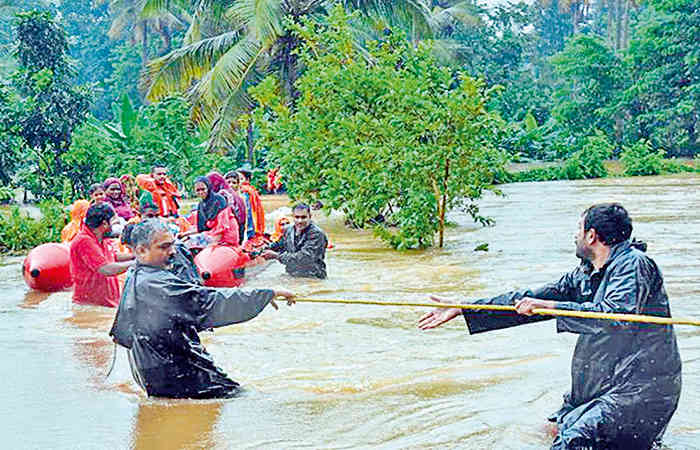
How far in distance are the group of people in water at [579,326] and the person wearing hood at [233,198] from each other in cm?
554

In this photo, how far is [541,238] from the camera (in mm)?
16719

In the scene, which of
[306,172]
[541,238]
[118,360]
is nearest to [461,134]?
[541,238]

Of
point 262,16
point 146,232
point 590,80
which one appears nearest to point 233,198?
point 146,232

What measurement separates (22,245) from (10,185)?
15.0ft

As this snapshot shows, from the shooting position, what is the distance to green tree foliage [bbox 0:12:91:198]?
2309 cm

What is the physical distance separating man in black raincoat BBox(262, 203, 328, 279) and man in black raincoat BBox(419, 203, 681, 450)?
7017 millimetres

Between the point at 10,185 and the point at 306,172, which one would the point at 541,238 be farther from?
the point at 10,185

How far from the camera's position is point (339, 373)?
26.1ft

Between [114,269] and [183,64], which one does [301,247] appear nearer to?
[114,269]

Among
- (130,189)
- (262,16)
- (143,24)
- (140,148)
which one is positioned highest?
(143,24)

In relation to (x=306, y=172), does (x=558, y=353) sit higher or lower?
lower

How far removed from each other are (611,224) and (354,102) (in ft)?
43.3

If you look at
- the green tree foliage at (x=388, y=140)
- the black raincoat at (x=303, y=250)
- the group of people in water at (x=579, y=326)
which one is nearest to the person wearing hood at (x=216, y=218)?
the black raincoat at (x=303, y=250)

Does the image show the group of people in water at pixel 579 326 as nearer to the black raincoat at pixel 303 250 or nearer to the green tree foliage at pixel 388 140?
the black raincoat at pixel 303 250
